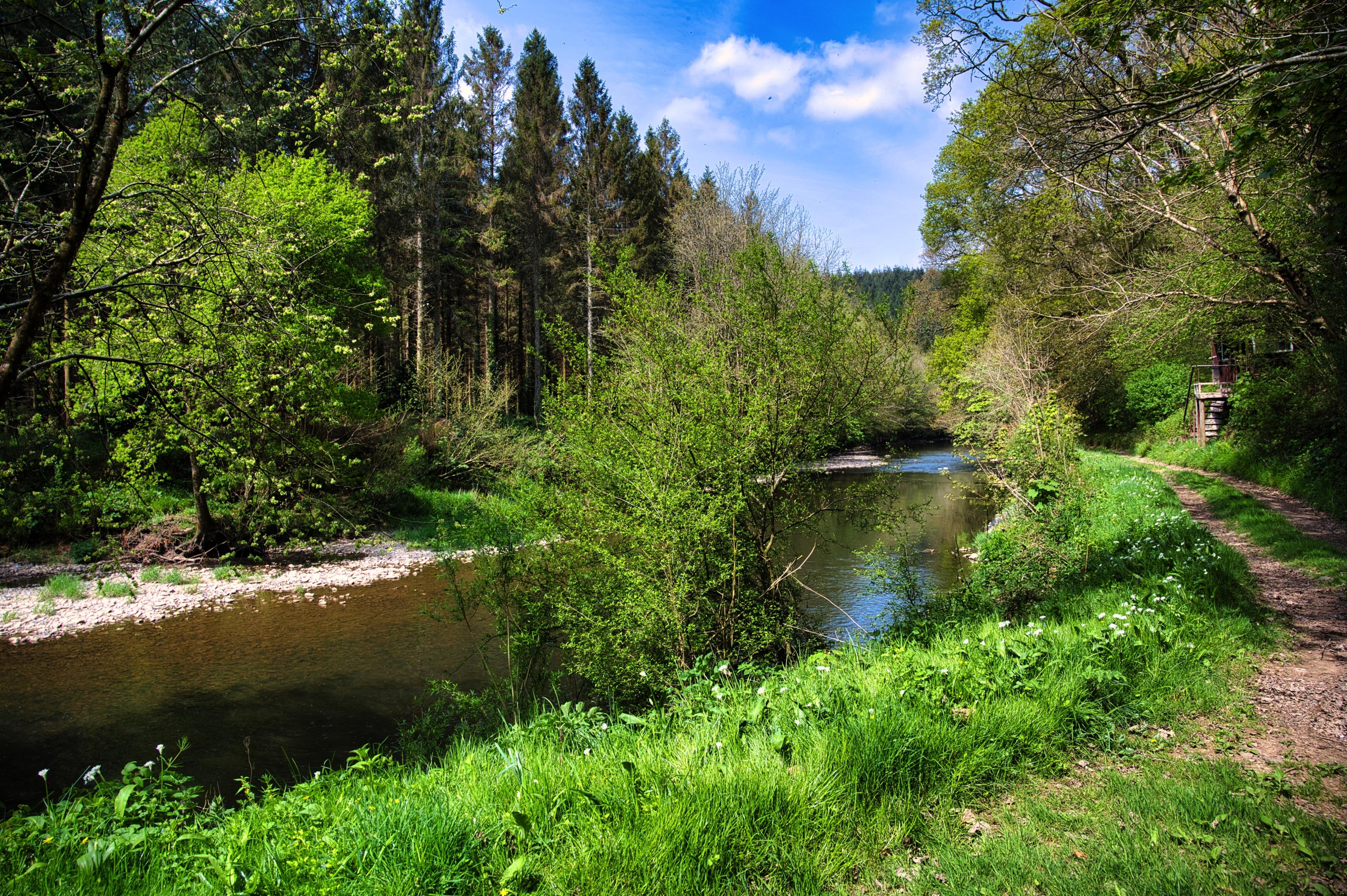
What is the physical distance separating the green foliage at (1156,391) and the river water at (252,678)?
19.4 metres

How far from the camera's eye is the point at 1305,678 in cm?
465

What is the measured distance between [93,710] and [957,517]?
19011 millimetres

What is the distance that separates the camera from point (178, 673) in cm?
887

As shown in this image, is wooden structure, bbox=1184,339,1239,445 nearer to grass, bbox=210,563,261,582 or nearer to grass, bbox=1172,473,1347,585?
grass, bbox=1172,473,1347,585

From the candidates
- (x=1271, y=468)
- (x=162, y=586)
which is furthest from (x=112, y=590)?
(x=1271, y=468)

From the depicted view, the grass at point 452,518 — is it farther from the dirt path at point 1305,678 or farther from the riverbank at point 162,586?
the dirt path at point 1305,678

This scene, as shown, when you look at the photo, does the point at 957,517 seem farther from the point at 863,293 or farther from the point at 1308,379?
the point at 863,293

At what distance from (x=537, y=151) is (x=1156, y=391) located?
28117 mm

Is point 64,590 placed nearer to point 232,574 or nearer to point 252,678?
point 232,574

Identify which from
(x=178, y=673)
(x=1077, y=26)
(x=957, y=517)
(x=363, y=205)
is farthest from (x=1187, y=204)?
(x=363, y=205)

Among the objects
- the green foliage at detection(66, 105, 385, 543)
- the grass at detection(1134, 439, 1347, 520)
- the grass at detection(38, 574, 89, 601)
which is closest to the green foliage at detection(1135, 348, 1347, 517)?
the grass at detection(1134, 439, 1347, 520)

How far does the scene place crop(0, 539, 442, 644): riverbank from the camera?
10.6 metres

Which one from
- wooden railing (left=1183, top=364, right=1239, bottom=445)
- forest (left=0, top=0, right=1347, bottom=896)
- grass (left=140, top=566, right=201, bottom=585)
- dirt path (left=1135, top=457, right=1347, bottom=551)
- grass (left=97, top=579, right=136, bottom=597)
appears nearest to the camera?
forest (left=0, top=0, right=1347, bottom=896)

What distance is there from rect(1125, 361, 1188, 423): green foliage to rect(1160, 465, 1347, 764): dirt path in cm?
2141
